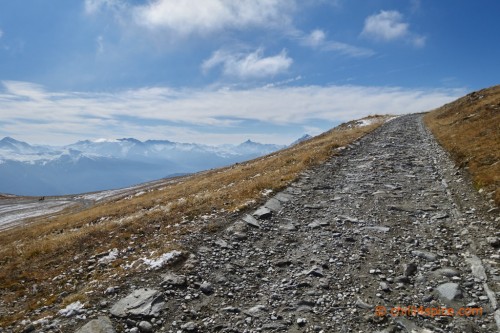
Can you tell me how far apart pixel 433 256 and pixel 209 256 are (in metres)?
8.11

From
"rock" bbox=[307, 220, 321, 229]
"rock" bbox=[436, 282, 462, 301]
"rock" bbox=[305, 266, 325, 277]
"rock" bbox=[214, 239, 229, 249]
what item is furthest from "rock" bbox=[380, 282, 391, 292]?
"rock" bbox=[214, 239, 229, 249]

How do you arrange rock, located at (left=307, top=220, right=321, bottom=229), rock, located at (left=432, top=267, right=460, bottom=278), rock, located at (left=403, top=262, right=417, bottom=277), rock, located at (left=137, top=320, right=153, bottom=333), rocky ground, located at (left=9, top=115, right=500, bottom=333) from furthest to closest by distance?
rock, located at (left=307, top=220, right=321, bottom=229) → rock, located at (left=403, top=262, right=417, bottom=277) → rock, located at (left=432, top=267, right=460, bottom=278) → rock, located at (left=137, top=320, right=153, bottom=333) → rocky ground, located at (left=9, top=115, right=500, bottom=333)

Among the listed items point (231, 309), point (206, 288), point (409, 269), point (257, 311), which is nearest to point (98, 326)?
point (206, 288)

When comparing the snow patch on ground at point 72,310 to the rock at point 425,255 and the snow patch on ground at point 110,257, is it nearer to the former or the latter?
the snow patch on ground at point 110,257

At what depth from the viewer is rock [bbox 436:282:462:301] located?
8.49 m

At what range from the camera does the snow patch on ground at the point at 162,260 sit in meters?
11.5

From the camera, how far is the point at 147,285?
10.4 m

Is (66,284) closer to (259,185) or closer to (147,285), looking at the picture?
(147,285)

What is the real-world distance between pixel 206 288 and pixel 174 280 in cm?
121

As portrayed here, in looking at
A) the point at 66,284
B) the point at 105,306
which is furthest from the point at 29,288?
the point at 105,306

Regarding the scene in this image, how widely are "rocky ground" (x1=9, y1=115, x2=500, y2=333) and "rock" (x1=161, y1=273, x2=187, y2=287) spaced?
4 centimetres

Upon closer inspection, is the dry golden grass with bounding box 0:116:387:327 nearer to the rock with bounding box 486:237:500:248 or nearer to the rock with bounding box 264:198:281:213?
the rock with bounding box 264:198:281:213

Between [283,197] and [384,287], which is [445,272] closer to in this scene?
[384,287]

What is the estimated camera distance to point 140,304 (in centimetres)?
938
